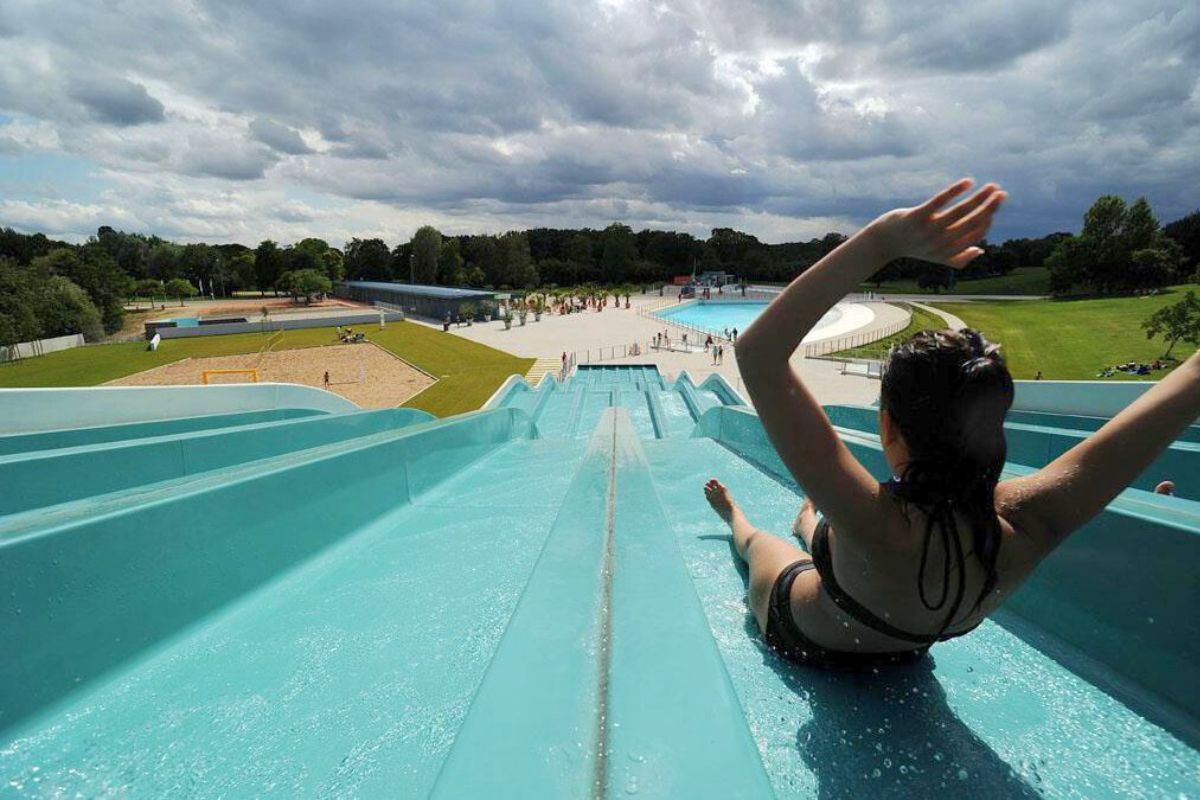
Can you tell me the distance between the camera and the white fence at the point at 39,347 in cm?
3322

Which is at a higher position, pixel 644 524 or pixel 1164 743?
pixel 644 524

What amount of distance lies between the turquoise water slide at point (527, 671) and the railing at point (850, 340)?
2887cm

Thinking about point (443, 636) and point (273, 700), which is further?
point (443, 636)

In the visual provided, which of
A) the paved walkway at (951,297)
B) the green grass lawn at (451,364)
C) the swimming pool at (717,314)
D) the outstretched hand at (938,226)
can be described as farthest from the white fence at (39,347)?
the paved walkway at (951,297)

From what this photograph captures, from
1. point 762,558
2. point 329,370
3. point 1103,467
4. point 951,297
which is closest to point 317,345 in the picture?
point 329,370

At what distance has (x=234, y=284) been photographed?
3686 inches

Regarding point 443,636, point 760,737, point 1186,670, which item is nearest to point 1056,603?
point 1186,670

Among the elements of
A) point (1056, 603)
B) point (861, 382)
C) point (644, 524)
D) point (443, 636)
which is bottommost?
point (861, 382)

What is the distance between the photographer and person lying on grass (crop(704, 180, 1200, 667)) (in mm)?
1310

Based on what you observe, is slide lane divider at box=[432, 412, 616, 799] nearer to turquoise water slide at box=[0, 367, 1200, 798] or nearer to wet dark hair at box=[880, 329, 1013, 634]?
turquoise water slide at box=[0, 367, 1200, 798]

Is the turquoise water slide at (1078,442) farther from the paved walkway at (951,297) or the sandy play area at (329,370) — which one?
the paved walkway at (951,297)

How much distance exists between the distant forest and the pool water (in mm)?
10548

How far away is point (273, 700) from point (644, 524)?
1.57 m

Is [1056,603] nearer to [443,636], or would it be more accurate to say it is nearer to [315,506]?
[443,636]
